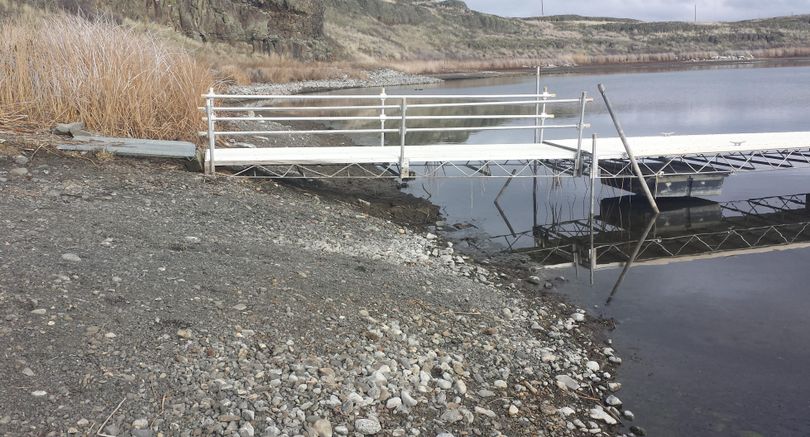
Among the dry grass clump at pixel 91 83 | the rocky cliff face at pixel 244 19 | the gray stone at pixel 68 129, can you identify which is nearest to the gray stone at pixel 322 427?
the gray stone at pixel 68 129

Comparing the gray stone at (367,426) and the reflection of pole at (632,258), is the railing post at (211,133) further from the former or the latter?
the gray stone at (367,426)

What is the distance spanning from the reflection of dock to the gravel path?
2.15 m

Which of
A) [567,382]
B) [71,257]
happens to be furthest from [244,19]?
[567,382]

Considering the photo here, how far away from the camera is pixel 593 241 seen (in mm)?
10891

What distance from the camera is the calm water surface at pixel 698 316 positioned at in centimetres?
565

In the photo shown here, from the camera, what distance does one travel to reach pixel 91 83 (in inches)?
445

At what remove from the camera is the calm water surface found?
5.65 meters

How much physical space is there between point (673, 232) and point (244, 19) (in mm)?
43209

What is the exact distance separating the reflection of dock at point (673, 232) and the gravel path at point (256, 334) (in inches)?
84.8

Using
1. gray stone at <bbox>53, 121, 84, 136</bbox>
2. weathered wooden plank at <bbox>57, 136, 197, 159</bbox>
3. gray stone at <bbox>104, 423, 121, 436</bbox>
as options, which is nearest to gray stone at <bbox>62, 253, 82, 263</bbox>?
gray stone at <bbox>104, 423, 121, 436</bbox>

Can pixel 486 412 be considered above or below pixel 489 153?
below

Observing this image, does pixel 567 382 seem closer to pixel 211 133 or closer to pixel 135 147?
pixel 211 133

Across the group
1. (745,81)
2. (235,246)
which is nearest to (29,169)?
(235,246)

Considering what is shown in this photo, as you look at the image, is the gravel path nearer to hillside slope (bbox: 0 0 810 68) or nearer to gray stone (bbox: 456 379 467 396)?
gray stone (bbox: 456 379 467 396)
